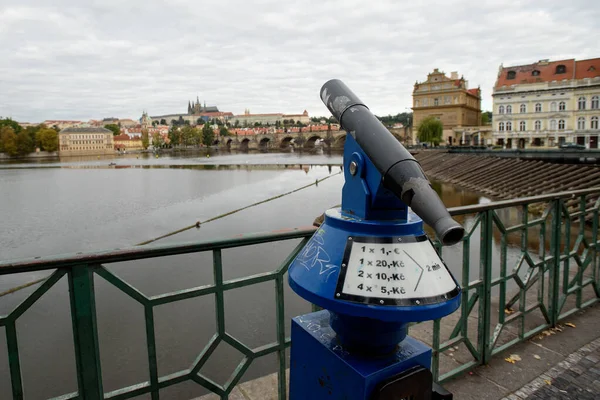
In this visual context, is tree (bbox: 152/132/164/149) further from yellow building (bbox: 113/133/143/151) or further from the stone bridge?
the stone bridge

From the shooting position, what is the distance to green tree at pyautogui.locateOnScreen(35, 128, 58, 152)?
95000 millimetres

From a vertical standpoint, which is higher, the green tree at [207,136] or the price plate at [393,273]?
the green tree at [207,136]

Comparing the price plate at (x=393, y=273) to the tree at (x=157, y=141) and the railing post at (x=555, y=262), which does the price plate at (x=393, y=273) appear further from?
the tree at (x=157, y=141)

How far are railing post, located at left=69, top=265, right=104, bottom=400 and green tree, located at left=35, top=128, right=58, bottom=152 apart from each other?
364 feet

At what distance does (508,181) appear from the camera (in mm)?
24062

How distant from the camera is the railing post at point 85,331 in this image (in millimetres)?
1549

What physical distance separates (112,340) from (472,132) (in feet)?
206

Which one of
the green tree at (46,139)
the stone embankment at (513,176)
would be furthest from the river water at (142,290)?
the green tree at (46,139)

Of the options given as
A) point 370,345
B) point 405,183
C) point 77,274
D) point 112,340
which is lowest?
point 112,340

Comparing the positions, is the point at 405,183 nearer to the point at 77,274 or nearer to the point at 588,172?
the point at 77,274

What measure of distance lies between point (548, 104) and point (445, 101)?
1843 centimetres

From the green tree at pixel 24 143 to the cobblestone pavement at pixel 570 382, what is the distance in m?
108

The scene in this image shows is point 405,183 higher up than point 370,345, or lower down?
higher up

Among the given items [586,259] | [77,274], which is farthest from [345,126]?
[586,259]
